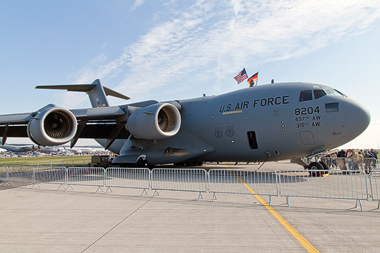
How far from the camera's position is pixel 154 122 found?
12.0 metres

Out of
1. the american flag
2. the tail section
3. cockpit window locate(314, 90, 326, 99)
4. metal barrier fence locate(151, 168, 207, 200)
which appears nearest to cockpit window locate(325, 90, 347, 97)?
cockpit window locate(314, 90, 326, 99)

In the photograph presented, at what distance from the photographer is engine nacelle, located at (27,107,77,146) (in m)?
10.7

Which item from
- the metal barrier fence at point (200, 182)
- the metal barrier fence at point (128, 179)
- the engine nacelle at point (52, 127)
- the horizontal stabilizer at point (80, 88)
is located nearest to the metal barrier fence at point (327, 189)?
the metal barrier fence at point (200, 182)

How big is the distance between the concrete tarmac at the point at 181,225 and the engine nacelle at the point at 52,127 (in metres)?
3.80

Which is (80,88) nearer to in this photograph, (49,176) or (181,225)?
(49,176)

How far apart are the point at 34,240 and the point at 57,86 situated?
1452 centimetres

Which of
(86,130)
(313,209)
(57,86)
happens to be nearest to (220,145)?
(313,209)

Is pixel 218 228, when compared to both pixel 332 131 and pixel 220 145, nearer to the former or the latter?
pixel 332 131

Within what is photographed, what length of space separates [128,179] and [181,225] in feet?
15.9

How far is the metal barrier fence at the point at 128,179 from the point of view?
870cm

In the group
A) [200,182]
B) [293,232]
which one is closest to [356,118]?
[200,182]

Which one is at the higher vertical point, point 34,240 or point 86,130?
point 86,130

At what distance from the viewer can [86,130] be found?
54.9 feet

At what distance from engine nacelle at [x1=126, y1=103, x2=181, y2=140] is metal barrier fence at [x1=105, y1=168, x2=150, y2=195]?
9.40 ft
